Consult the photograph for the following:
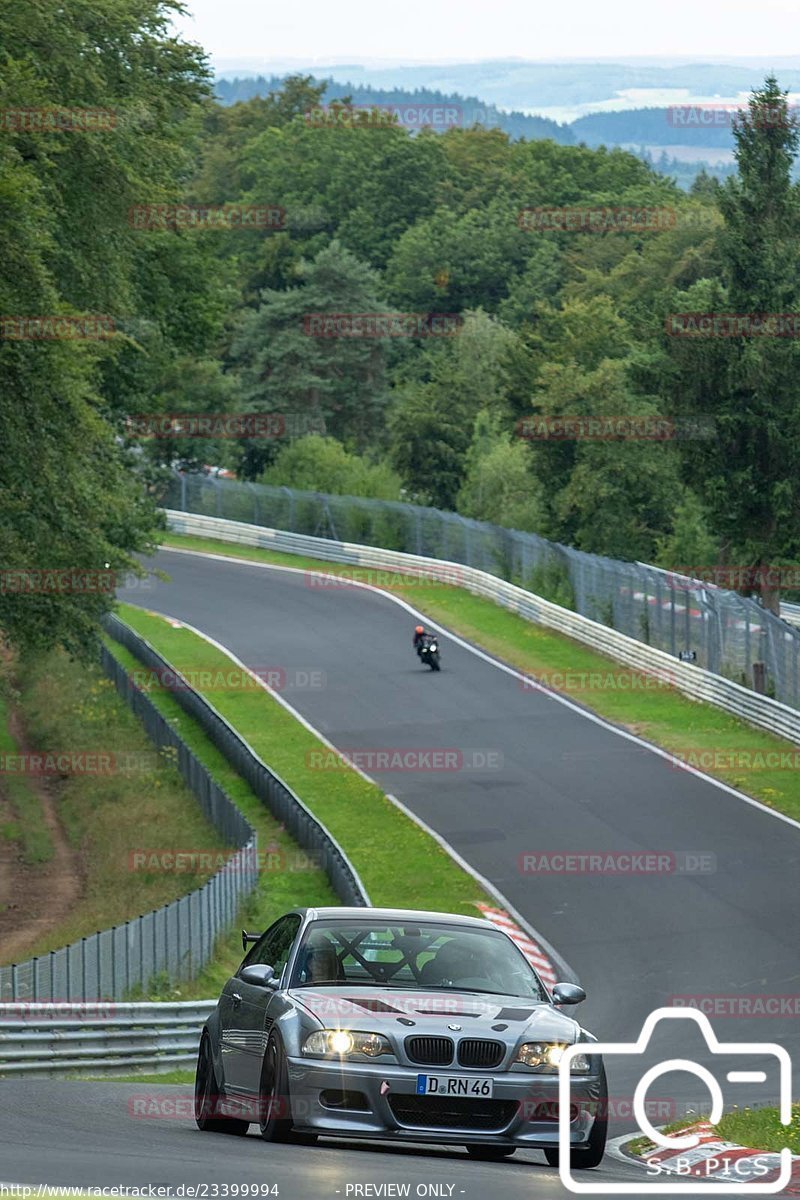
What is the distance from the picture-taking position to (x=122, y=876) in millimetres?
31594

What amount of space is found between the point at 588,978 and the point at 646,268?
8202cm

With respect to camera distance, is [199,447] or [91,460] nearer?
[91,460]

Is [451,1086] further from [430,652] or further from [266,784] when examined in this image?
[430,652]

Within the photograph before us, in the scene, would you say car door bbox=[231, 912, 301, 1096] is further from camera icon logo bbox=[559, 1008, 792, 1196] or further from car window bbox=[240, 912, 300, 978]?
camera icon logo bbox=[559, 1008, 792, 1196]

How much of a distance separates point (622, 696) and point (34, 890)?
57.6 ft

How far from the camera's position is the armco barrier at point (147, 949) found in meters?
17.4

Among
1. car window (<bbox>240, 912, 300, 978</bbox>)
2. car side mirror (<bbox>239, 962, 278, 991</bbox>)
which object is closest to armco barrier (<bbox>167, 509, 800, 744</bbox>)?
car window (<bbox>240, 912, 300, 978</bbox>)

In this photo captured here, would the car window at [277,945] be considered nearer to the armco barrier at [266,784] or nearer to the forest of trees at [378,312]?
the armco barrier at [266,784]

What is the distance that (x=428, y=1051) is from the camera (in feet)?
32.0

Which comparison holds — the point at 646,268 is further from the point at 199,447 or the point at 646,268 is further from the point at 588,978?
the point at 588,978

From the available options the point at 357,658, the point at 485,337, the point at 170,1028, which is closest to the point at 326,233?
the point at 485,337

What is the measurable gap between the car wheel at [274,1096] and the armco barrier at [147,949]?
7077mm

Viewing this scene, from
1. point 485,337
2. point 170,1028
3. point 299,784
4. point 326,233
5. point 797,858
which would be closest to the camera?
point 170,1028

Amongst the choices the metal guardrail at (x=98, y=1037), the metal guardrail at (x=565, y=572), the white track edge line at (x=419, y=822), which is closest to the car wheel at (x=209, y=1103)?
the metal guardrail at (x=98, y=1037)
